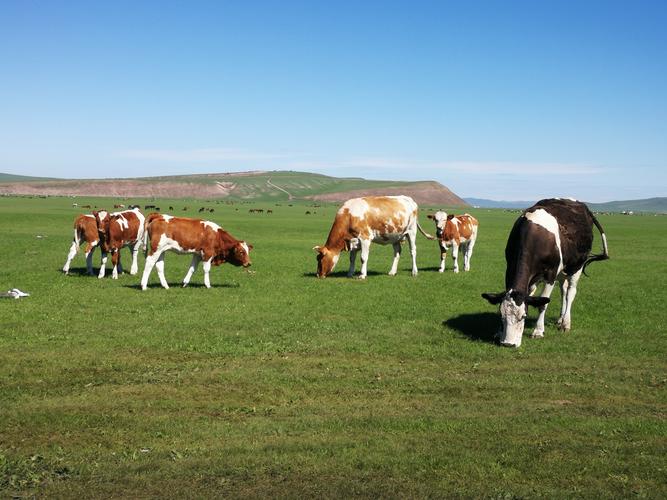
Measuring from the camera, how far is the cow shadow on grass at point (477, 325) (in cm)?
1516

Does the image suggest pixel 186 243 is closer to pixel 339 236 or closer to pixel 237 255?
pixel 237 255

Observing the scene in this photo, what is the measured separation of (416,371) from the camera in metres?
12.1

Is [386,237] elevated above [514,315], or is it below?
above

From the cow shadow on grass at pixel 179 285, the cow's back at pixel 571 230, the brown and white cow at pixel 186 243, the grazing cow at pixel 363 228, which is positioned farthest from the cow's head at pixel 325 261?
the cow's back at pixel 571 230

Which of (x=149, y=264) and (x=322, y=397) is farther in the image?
(x=149, y=264)

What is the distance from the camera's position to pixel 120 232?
24.3 meters

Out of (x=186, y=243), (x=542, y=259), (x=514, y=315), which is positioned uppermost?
(x=542, y=259)

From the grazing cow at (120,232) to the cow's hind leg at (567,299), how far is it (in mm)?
15427

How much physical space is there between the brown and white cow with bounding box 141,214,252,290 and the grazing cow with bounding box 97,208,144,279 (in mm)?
2580

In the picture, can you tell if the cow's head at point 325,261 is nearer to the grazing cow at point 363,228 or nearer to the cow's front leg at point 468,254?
the grazing cow at point 363,228

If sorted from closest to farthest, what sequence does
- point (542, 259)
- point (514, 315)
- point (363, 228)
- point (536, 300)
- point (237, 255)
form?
point (514, 315)
point (536, 300)
point (542, 259)
point (237, 255)
point (363, 228)

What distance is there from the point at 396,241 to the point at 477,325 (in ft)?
35.2

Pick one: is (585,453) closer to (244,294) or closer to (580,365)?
(580,365)

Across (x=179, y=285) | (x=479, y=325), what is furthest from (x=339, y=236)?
(x=479, y=325)
